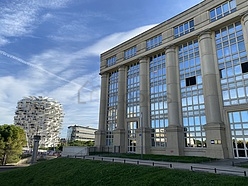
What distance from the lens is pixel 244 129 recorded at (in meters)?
23.4

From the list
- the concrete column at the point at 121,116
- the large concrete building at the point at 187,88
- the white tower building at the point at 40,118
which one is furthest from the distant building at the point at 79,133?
the concrete column at the point at 121,116

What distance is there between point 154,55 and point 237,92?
1729 cm

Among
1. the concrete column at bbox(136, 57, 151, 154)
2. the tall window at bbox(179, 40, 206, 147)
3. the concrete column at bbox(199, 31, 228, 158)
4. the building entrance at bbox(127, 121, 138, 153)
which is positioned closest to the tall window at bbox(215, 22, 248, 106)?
the concrete column at bbox(199, 31, 228, 158)

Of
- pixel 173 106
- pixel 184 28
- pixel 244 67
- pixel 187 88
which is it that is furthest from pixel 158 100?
pixel 244 67

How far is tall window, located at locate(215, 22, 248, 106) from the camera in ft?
80.5

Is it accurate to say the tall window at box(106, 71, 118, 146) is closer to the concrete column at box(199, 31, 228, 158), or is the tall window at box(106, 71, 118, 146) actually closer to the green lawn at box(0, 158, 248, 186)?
the green lawn at box(0, 158, 248, 186)

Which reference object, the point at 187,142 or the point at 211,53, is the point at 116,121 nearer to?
the point at 187,142

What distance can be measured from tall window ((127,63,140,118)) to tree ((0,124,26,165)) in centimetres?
3323

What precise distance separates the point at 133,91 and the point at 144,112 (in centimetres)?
639

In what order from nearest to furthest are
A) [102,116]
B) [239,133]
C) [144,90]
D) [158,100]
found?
[239,133], [158,100], [144,90], [102,116]

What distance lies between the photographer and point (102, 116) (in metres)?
43.8

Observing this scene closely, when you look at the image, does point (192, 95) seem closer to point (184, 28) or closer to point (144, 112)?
point (144, 112)

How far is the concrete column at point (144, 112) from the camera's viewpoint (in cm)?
3272

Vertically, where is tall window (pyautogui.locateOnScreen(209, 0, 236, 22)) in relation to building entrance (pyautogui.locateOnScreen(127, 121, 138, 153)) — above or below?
above
